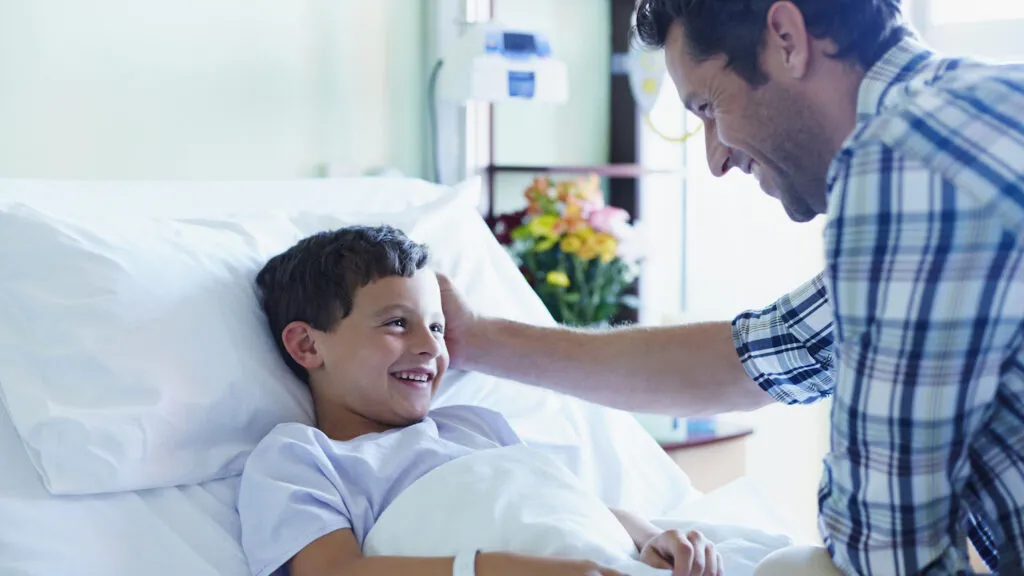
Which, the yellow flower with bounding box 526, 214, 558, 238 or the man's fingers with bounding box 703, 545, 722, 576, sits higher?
the yellow flower with bounding box 526, 214, 558, 238

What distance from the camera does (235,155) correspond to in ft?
6.42

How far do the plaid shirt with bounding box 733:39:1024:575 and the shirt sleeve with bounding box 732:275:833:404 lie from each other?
1.36 feet

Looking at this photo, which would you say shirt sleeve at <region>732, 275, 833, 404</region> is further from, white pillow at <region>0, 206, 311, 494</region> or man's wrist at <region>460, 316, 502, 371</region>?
white pillow at <region>0, 206, 311, 494</region>

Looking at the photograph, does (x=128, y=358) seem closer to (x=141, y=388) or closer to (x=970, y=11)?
(x=141, y=388)

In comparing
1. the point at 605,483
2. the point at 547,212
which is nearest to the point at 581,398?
the point at 605,483

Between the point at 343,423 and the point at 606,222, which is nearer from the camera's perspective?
the point at 343,423

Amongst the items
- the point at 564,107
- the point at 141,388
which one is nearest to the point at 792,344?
the point at 141,388

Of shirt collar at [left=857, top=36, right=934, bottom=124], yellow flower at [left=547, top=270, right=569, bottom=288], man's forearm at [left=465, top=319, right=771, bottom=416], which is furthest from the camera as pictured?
yellow flower at [left=547, top=270, right=569, bottom=288]

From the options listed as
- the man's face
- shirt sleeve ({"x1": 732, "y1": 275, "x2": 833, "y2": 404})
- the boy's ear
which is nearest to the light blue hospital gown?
the boy's ear

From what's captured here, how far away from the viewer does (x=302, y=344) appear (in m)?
1.43

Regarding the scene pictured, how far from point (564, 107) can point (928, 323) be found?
2.17 m

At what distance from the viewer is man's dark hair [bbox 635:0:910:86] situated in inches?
40.7

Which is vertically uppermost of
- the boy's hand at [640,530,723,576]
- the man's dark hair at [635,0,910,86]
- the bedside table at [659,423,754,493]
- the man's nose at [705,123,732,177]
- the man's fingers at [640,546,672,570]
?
the man's dark hair at [635,0,910,86]

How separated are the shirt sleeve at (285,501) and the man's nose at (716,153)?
591 mm
